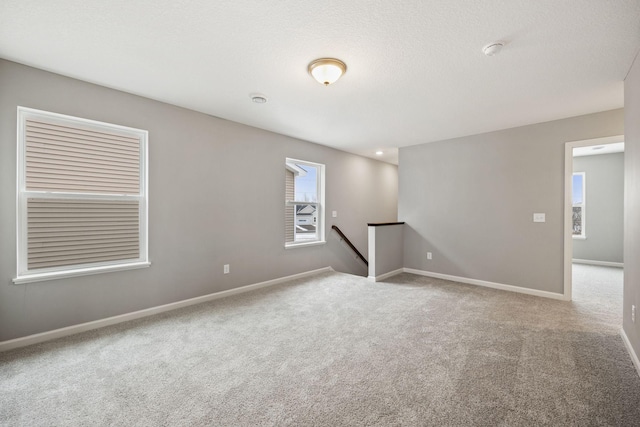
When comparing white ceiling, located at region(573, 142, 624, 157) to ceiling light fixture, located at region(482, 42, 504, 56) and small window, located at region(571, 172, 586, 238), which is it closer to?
small window, located at region(571, 172, 586, 238)

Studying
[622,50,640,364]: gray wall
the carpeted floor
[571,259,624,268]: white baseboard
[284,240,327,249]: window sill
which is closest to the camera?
the carpeted floor

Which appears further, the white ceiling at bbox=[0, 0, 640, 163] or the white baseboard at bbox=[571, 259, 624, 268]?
the white baseboard at bbox=[571, 259, 624, 268]

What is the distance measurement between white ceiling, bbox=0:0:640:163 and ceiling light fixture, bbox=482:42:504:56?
0.06 m

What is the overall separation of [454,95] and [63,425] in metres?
4.03

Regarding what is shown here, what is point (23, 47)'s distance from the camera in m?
2.14

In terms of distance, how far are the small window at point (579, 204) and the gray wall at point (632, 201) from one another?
14.9ft

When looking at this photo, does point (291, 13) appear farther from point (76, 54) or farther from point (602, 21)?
point (602, 21)

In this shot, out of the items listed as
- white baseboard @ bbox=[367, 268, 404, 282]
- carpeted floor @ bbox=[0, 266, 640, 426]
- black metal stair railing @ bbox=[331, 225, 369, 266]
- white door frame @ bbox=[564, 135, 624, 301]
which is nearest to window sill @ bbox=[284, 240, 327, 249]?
black metal stair railing @ bbox=[331, 225, 369, 266]

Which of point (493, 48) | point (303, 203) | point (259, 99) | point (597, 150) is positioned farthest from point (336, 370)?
point (597, 150)

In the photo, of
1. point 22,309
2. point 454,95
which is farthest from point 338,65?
point 22,309

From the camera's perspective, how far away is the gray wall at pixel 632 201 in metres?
2.10

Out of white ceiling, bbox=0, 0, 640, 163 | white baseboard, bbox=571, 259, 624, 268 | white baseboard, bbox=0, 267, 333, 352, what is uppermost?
white ceiling, bbox=0, 0, 640, 163

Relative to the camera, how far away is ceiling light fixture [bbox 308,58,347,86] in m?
2.28

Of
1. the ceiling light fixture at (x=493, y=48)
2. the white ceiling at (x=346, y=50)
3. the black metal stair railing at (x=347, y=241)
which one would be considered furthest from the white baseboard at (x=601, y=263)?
the ceiling light fixture at (x=493, y=48)
